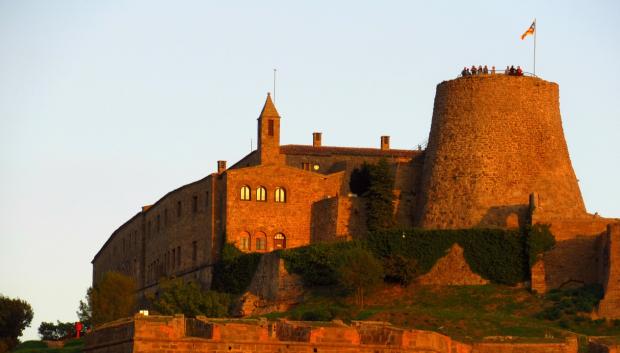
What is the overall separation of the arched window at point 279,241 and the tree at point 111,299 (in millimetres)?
6892

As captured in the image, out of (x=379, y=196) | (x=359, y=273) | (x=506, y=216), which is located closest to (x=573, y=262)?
(x=506, y=216)

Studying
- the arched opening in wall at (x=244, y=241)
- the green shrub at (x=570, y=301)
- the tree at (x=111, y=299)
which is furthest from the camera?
the arched opening in wall at (x=244, y=241)

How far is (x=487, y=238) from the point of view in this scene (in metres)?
79.6

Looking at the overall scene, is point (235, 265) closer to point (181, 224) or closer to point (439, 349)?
point (181, 224)

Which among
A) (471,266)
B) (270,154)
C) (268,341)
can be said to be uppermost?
(270,154)

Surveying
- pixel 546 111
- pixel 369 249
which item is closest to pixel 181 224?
pixel 369 249

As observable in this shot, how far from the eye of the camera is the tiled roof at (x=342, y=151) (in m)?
92.0

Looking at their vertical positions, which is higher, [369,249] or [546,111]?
[546,111]

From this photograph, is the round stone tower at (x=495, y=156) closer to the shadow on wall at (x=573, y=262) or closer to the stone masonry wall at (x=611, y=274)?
the shadow on wall at (x=573, y=262)

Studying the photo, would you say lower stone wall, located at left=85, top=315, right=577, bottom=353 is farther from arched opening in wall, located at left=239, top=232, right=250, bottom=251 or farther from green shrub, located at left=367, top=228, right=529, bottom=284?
arched opening in wall, located at left=239, top=232, right=250, bottom=251

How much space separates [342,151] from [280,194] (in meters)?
8.58

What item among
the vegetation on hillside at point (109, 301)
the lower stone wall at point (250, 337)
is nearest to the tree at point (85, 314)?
the vegetation on hillside at point (109, 301)

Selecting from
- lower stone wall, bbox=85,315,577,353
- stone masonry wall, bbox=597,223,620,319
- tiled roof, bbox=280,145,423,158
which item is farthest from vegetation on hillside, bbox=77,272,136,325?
lower stone wall, bbox=85,315,577,353

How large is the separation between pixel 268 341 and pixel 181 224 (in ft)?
175
